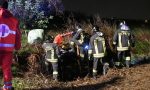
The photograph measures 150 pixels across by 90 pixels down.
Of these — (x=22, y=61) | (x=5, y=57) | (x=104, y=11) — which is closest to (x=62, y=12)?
(x=104, y=11)

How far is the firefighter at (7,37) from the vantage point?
11.5 meters

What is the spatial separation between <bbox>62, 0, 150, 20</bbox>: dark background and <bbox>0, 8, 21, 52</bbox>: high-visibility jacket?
9294 millimetres

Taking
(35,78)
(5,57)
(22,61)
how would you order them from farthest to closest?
(22,61) < (35,78) < (5,57)

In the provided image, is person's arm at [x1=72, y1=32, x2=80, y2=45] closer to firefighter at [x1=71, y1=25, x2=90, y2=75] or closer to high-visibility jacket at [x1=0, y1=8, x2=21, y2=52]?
firefighter at [x1=71, y1=25, x2=90, y2=75]

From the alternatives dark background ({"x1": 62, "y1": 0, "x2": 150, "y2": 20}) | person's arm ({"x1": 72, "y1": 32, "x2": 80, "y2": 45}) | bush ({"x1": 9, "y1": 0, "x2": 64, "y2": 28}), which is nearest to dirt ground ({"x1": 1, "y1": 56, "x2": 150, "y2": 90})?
person's arm ({"x1": 72, "y1": 32, "x2": 80, "y2": 45})

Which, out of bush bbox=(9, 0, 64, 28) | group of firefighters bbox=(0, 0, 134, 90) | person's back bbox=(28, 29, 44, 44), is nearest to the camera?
group of firefighters bbox=(0, 0, 134, 90)

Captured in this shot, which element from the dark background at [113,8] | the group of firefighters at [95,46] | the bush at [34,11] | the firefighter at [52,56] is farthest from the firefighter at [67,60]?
the dark background at [113,8]

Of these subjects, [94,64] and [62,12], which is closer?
[94,64]

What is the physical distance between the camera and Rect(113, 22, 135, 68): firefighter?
53.4 ft

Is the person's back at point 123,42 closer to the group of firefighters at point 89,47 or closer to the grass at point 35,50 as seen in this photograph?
the group of firefighters at point 89,47

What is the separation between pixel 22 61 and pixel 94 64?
6.84 feet

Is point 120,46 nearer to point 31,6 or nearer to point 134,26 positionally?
point 31,6

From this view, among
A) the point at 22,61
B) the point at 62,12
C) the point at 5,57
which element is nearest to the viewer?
the point at 5,57

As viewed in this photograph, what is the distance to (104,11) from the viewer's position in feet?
71.9
